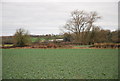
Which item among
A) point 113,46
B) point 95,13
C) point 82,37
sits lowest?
point 113,46

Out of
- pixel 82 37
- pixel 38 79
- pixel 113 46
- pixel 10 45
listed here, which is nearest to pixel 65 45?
pixel 82 37

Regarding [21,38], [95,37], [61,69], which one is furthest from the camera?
[21,38]

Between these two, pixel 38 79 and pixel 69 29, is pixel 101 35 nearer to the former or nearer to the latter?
pixel 69 29

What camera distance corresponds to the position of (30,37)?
21719 mm

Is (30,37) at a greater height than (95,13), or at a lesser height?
lesser

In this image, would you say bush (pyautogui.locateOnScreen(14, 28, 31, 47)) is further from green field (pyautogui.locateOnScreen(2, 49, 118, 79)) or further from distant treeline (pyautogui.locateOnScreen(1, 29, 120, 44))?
green field (pyautogui.locateOnScreen(2, 49, 118, 79))

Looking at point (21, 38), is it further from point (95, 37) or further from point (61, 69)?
point (61, 69)

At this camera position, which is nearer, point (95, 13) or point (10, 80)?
point (10, 80)

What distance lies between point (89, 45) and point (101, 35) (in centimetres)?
213

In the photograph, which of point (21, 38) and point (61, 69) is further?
point (21, 38)

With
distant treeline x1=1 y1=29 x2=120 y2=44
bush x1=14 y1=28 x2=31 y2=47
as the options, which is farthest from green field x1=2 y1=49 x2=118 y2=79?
bush x1=14 y1=28 x2=31 y2=47

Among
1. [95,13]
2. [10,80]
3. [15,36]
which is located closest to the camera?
[10,80]

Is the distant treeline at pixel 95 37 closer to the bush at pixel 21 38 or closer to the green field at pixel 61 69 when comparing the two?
the bush at pixel 21 38

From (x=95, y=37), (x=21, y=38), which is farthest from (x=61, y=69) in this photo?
(x=21, y=38)
